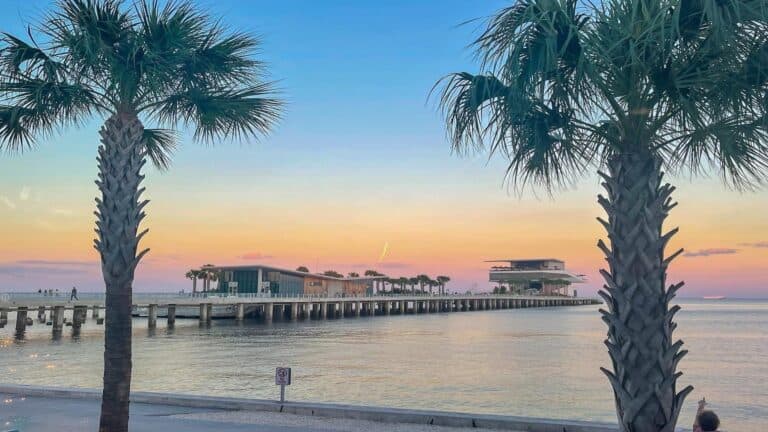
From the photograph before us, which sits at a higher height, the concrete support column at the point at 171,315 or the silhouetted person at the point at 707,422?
the silhouetted person at the point at 707,422

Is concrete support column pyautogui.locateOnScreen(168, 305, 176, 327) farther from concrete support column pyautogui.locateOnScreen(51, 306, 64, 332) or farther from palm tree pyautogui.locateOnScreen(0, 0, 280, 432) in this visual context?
palm tree pyautogui.locateOnScreen(0, 0, 280, 432)

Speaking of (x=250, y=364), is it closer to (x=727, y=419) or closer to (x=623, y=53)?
(x=727, y=419)

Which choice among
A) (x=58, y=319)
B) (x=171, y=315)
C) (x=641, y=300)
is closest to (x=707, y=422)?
(x=641, y=300)

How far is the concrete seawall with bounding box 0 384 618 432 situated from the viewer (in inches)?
441

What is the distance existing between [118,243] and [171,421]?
4.16 m

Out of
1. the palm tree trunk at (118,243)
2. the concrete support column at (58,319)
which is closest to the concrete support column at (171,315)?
the concrete support column at (58,319)

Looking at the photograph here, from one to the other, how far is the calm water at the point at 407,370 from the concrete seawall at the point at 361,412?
11.3 meters

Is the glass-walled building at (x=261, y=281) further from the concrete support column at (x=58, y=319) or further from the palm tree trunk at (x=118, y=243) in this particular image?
the palm tree trunk at (x=118, y=243)

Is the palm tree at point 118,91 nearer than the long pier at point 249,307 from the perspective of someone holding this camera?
Yes

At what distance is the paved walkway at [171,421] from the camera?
11.4m

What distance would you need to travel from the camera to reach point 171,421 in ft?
39.2

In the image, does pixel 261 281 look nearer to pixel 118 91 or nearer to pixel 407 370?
pixel 407 370

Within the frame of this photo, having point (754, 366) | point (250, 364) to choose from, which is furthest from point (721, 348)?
point (250, 364)

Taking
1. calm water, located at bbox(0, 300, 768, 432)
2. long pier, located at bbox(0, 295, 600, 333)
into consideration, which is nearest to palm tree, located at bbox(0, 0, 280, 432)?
calm water, located at bbox(0, 300, 768, 432)
